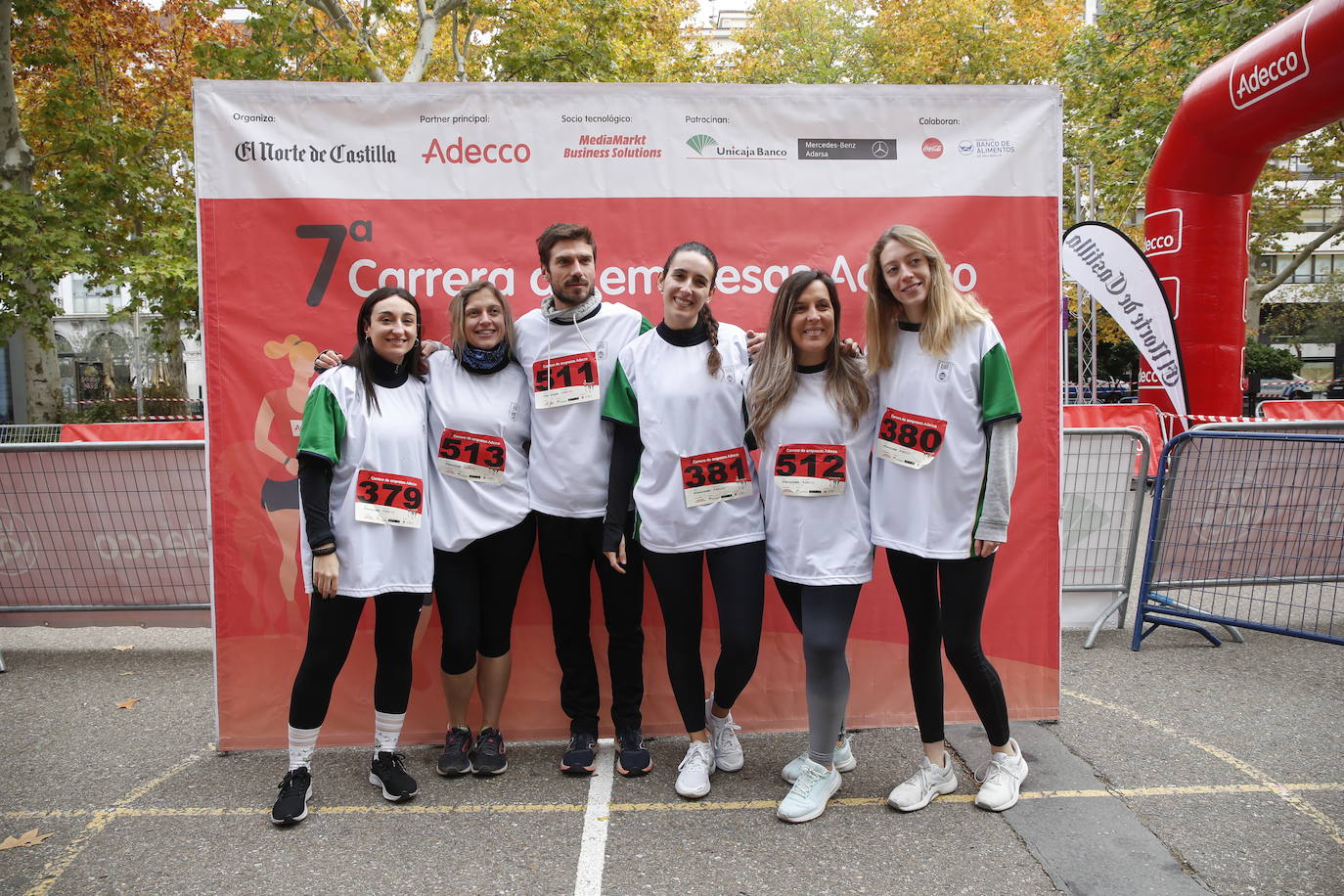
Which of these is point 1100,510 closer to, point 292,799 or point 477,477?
Result: point 477,477

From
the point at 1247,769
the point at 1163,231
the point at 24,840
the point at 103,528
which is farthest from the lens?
the point at 1163,231

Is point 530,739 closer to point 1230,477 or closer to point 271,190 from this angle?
point 271,190

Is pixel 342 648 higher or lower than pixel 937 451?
lower

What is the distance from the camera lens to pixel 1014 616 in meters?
3.98

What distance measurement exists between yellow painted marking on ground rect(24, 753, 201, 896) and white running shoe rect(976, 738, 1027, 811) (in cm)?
311

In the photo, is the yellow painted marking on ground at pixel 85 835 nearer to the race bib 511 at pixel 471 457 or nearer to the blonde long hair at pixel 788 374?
Result: the race bib 511 at pixel 471 457

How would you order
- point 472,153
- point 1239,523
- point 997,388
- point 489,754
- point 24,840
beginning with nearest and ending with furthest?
point 997,388
point 24,840
point 489,754
point 472,153
point 1239,523

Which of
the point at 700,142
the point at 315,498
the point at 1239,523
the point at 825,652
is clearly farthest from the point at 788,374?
the point at 1239,523

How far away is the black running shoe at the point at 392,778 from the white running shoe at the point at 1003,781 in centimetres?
210

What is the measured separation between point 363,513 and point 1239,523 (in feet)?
15.3

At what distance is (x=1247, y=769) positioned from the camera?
11.3 ft

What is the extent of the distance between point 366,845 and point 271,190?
2.63 metres

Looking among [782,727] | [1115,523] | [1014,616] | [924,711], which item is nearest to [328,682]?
[782,727]

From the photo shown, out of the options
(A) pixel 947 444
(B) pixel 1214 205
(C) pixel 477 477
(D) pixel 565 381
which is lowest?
(C) pixel 477 477
